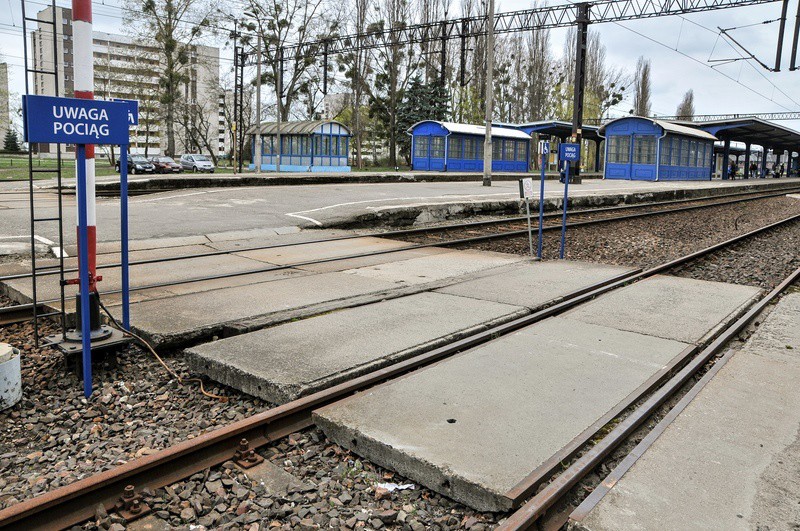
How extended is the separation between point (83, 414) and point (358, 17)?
51592mm

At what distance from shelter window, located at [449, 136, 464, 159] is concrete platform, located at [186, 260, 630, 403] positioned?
111ft

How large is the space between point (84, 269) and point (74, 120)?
1.01 m

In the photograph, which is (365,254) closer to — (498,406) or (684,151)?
(498,406)

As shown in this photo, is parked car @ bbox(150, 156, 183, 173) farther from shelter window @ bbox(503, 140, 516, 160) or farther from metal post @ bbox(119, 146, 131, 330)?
metal post @ bbox(119, 146, 131, 330)

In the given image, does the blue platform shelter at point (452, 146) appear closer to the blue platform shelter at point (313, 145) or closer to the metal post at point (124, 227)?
the blue platform shelter at point (313, 145)

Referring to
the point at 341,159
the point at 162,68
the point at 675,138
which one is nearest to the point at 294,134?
the point at 341,159

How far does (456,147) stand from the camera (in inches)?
1626

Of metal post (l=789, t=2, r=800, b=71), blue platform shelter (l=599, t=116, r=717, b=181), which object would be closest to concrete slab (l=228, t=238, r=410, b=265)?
metal post (l=789, t=2, r=800, b=71)

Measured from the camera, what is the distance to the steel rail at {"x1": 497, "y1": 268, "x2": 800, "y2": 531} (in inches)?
114

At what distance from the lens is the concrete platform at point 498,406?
3.31m

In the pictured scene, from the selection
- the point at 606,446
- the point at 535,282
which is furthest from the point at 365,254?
the point at 606,446

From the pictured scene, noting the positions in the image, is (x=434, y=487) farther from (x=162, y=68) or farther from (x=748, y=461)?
(x=162, y=68)

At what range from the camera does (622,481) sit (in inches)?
125

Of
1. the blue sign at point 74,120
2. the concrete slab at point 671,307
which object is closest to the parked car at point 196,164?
the concrete slab at point 671,307
